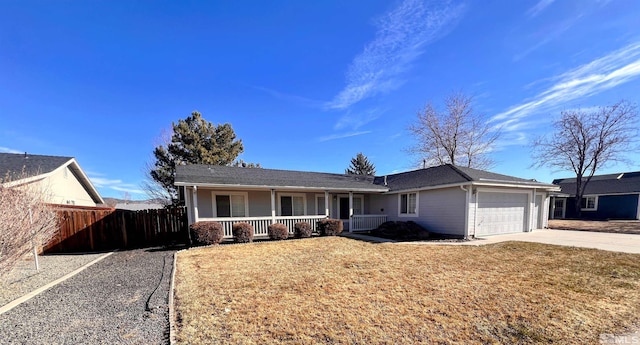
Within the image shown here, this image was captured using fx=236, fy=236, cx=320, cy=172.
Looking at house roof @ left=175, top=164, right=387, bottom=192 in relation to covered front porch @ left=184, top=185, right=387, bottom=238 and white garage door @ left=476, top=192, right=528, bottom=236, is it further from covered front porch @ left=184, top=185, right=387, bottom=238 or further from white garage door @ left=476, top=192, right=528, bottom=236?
white garage door @ left=476, top=192, right=528, bottom=236

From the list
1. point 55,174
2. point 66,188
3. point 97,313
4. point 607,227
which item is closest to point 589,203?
point 607,227

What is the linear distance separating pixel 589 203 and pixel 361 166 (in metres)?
25.5

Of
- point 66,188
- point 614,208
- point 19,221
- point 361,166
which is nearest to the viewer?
point 19,221

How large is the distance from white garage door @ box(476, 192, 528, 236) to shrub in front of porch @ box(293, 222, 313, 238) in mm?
8204

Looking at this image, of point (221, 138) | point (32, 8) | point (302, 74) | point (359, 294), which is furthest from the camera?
point (221, 138)

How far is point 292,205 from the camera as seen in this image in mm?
14008

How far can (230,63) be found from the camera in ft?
39.3

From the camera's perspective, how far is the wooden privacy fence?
358 inches

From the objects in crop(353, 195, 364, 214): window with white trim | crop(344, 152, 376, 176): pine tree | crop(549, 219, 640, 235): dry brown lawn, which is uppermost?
crop(344, 152, 376, 176): pine tree

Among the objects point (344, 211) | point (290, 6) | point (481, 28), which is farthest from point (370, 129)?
point (290, 6)

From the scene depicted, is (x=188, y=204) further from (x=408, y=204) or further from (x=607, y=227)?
(x=607, y=227)

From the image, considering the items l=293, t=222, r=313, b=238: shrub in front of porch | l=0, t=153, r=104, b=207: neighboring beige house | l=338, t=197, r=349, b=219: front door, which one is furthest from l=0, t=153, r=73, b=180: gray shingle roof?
l=338, t=197, r=349, b=219: front door

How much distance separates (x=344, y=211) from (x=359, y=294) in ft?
37.3

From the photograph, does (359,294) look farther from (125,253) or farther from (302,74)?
(302,74)
